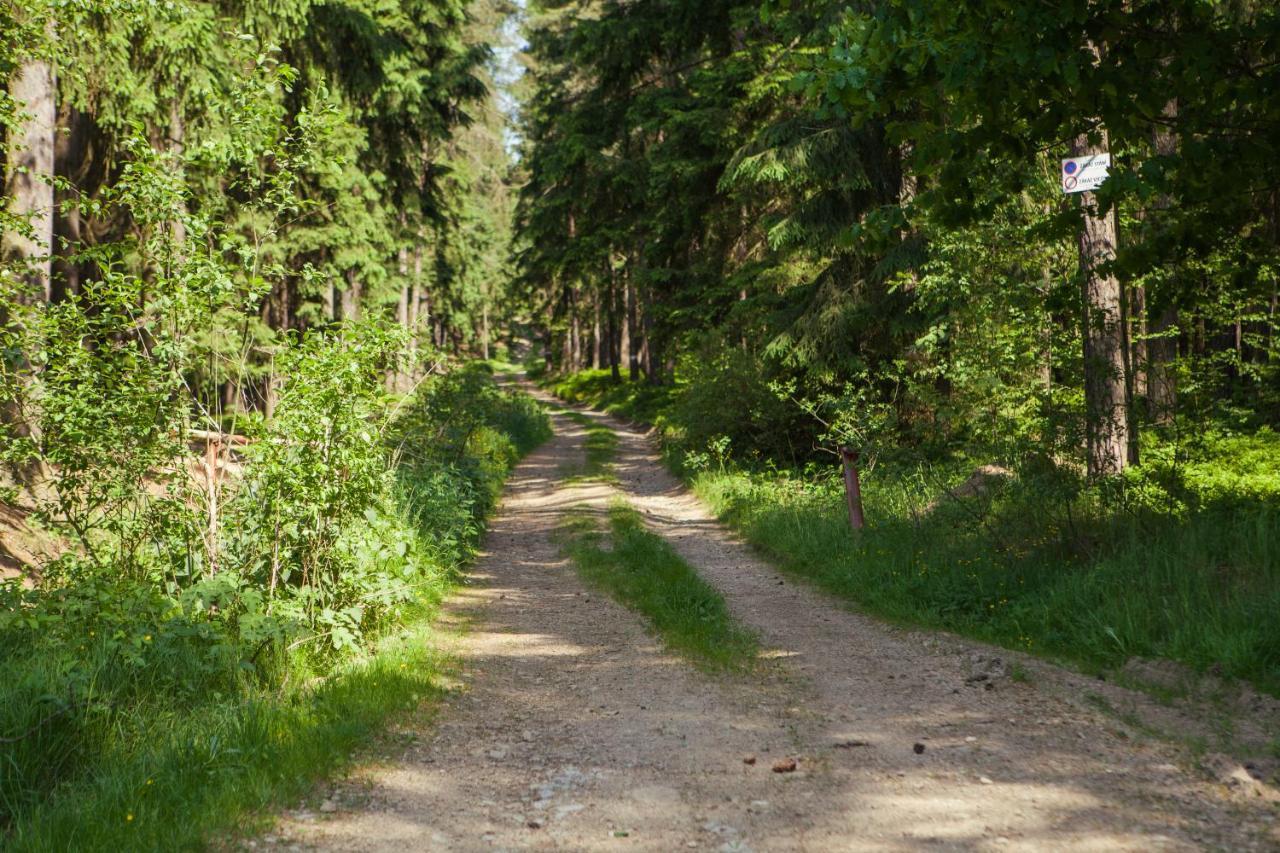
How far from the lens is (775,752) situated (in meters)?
4.68

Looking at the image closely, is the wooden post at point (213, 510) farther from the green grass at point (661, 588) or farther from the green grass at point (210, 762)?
the green grass at point (661, 588)

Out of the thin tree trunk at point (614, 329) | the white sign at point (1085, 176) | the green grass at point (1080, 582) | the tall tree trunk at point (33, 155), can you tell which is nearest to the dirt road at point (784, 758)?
the green grass at point (1080, 582)

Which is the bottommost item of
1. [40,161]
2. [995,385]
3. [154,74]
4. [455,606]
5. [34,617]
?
[455,606]

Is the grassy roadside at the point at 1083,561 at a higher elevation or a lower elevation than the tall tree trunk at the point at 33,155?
lower

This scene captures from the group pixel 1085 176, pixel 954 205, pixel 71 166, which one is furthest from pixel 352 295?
pixel 954 205

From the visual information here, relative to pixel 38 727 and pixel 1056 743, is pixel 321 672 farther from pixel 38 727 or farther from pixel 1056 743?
pixel 1056 743

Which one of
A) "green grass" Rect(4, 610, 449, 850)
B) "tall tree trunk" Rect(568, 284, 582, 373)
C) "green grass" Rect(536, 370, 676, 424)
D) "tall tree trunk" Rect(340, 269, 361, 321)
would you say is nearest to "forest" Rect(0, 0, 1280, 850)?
"green grass" Rect(4, 610, 449, 850)

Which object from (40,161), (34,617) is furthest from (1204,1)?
(40,161)

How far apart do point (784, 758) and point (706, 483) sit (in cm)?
1089

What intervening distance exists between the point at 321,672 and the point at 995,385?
24.9ft

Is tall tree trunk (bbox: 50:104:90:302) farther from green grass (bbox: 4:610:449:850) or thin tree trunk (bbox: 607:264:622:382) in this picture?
thin tree trunk (bbox: 607:264:622:382)

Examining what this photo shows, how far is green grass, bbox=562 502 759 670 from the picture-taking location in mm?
6770

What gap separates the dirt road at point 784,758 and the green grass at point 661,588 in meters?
0.25

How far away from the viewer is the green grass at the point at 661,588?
6770mm
